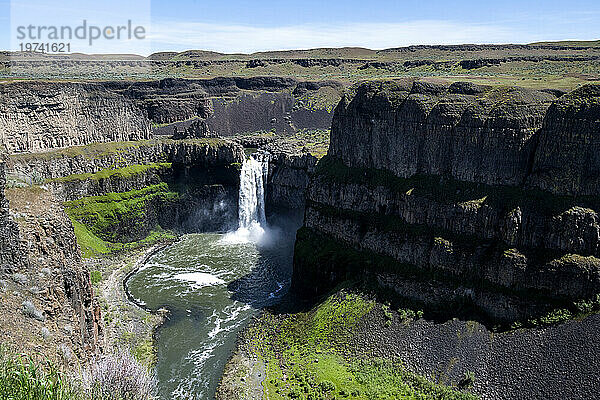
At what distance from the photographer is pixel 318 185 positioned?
58.8 m

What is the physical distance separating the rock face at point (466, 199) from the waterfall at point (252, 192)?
2289cm

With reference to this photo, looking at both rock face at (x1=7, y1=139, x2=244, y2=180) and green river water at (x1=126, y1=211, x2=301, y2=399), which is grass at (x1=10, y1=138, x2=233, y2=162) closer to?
rock face at (x1=7, y1=139, x2=244, y2=180)

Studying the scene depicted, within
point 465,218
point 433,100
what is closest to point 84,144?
point 433,100

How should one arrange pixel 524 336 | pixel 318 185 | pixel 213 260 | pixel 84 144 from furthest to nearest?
pixel 84 144, pixel 213 260, pixel 318 185, pixel 524 336

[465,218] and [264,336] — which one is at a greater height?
[465,218]

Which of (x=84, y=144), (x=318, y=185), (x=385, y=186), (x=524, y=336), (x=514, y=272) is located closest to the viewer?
(x=524, y=336)

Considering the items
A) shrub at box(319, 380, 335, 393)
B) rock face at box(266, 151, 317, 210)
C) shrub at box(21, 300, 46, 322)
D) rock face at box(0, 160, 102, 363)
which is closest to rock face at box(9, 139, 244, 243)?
rock face at box(266, 151, 317, 210)

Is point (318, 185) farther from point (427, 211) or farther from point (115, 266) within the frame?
point (115, 266)

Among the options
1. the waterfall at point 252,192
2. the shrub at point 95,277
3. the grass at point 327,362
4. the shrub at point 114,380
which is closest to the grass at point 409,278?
the grass at point 327,362

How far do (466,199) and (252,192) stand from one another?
42.1 metres

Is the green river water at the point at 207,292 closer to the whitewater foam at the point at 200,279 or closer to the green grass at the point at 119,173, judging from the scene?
the whitewater foam at the point at 200,279

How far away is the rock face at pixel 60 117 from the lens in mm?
80250

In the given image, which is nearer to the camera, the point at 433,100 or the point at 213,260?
the point at 433,100

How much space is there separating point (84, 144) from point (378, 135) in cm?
5842
